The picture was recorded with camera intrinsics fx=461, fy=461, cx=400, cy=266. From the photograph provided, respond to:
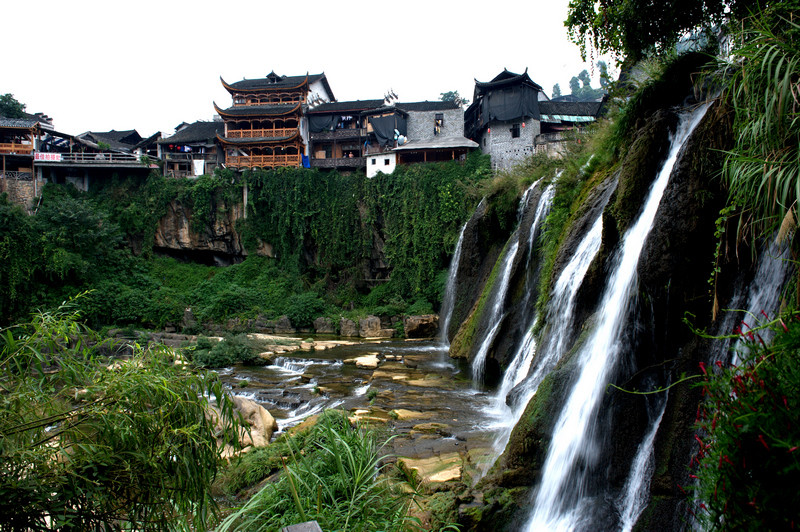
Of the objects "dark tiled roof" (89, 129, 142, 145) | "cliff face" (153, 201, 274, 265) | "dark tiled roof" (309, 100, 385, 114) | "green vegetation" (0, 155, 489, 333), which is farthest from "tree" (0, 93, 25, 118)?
"dark tiled roof" (309, 100, 385, 114)

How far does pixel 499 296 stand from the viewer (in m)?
11.5

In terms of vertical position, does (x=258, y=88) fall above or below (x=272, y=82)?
below

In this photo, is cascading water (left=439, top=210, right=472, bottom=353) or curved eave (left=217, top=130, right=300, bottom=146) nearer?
cascading water (left=439, top=210, right=472, bottom=353)

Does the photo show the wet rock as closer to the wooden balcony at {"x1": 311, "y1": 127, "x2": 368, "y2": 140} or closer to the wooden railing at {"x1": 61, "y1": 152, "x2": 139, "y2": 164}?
the wooden balcony at {"x1": 311, "y1": 127, "x2": 368, "y2": 140}

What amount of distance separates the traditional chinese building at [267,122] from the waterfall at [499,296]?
20034 mm

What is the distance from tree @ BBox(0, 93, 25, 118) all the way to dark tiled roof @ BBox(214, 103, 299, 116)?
18.0m

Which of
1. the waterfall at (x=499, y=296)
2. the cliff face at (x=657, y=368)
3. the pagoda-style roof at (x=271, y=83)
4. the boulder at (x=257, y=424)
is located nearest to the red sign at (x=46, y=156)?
the pagoda-style roof at (x=271, y=83)

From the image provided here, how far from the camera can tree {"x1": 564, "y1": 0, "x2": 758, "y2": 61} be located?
702 cm

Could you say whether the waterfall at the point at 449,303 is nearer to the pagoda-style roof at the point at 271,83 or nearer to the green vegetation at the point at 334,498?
the green vegetation at the point at 334,498

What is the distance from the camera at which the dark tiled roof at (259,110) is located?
96.1ft

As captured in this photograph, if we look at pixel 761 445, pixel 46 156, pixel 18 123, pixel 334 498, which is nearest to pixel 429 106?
pixel 46 156

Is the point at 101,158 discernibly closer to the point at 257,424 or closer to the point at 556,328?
the point at 257,424

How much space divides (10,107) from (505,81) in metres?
35.9

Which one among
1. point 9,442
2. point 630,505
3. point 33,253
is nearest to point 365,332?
point 33,253
